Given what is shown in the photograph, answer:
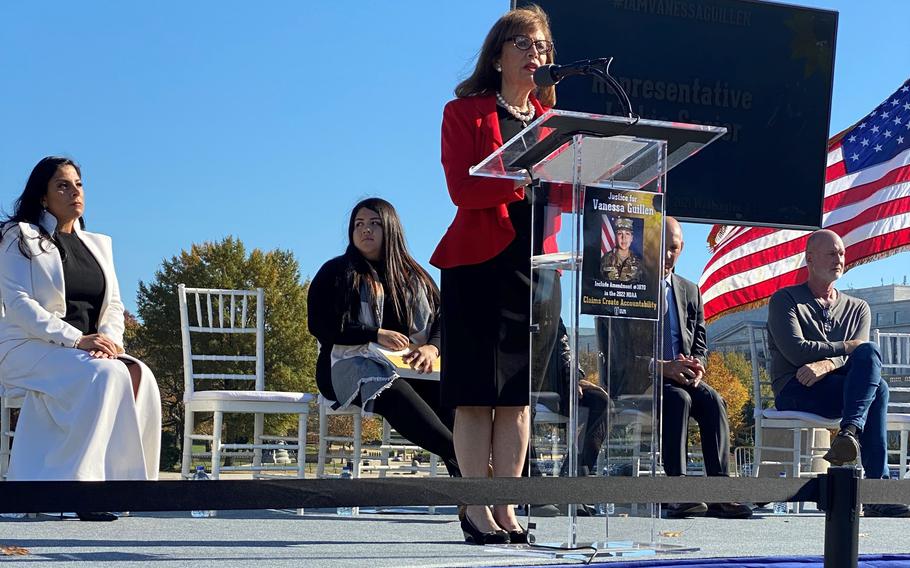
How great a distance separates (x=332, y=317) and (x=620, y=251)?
270 cm

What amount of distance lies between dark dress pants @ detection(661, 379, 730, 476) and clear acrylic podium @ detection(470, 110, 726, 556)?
7.49 feet

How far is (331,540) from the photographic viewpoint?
4.52m

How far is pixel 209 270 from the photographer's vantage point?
128 feet

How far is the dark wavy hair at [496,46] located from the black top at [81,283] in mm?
2556

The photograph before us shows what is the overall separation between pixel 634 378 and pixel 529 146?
2.64 ft

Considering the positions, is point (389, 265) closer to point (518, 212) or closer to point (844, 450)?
point (518, 212)

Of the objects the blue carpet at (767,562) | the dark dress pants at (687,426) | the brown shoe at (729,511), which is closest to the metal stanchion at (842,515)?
the blue carpet at (767,562)

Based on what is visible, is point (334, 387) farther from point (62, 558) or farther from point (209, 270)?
point (209, 270)

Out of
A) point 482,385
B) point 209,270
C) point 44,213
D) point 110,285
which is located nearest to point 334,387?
point 110,285

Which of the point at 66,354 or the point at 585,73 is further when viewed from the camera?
the point at 66,354

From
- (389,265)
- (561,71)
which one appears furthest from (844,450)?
(389,265)

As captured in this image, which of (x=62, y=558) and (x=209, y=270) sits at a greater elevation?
(x=209, y=270)

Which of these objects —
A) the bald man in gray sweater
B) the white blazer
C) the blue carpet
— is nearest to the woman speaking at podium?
the blue carpet

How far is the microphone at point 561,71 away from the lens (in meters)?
3.42
